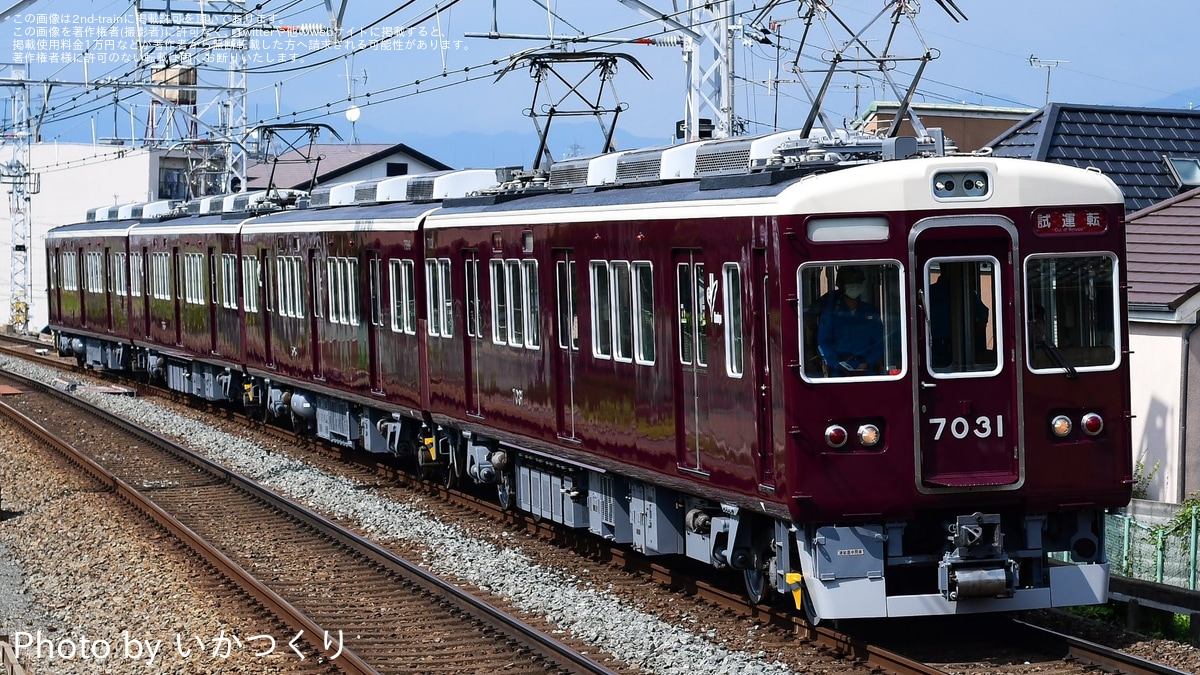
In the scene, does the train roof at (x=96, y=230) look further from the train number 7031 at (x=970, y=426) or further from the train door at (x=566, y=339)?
the train number 7031 at (x=970, y=426)

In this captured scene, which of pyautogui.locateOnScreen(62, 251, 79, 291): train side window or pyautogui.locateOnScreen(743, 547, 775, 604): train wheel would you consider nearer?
pyautogui.locateOnScreen(743, 547, 775, 604): train wheel

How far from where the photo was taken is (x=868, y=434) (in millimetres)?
9219

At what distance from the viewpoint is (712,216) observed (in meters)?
9.98

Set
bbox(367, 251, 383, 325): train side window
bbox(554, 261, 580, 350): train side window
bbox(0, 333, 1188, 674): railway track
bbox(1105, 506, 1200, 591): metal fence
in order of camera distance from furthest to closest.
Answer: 1. bbox(367, 251, 383, 325): train side window
2. bbox(554, 261, 580, 350): train side window
3. bbox(1105, 506, 1200, 591): metal fence
4. bbox(0, 333, 1188, 674): railway track

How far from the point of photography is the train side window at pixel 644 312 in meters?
11.0

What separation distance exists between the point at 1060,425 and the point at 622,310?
330 cm

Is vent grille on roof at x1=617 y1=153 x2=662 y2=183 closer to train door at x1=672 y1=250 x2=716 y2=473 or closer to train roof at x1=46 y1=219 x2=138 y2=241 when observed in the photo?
train door at x1=672 y1=250 x2=716 y2=473

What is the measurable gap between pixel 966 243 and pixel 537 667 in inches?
133

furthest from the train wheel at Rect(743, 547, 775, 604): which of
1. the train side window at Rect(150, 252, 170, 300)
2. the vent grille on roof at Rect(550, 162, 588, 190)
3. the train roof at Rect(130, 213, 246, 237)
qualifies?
the train side window at Rect(150, 252, 170, 300)

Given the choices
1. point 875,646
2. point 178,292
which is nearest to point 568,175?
point 875,646

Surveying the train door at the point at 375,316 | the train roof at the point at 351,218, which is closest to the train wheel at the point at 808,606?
the train roof at the point at 351,218

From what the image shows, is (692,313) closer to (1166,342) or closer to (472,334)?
(472,334)

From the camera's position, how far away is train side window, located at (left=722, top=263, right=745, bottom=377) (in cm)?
973

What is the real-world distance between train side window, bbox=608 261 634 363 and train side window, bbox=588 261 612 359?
92 mm
